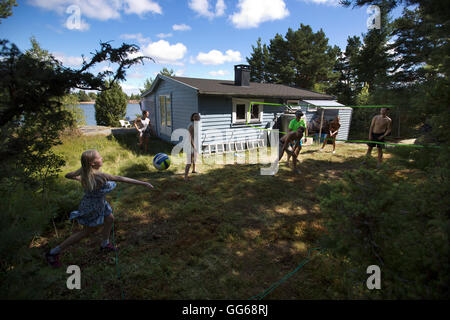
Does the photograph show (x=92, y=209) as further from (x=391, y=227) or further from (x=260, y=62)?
(x=260, y=62)

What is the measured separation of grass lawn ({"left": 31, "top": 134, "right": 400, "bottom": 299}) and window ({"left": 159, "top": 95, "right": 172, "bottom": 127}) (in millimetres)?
6881

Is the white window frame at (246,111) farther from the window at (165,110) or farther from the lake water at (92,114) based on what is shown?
the lake water at (92,114)

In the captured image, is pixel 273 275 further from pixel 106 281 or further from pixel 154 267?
pixel 106 281

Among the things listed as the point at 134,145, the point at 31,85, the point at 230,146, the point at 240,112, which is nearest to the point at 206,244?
the point at 31,85

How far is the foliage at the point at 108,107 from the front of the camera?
21.4 meters

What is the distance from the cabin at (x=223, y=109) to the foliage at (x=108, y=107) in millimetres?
8671

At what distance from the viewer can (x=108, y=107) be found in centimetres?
2156

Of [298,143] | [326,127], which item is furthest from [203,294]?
[326,127]

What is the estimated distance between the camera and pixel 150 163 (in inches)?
347

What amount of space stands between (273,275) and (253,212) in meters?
1.96

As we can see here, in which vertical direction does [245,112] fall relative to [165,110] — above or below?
below

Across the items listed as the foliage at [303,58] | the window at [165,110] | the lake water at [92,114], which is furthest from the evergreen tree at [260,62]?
the window at [165,110]

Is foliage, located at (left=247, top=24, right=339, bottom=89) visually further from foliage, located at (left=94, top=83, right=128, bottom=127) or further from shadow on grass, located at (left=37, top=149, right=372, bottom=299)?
shadow on grass, located at (left=37, top=149, right=372, bottom=299)

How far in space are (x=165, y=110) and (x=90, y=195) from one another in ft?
36.6
